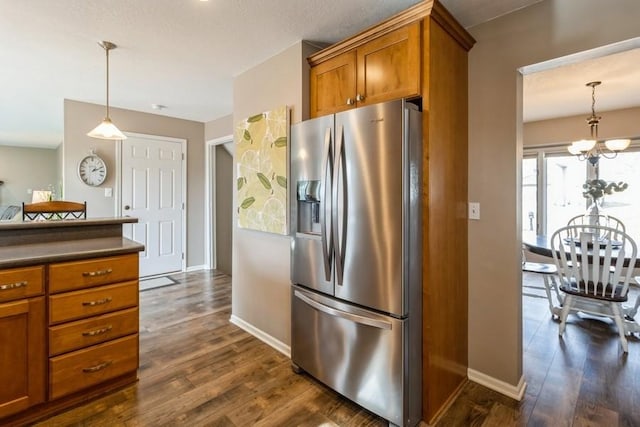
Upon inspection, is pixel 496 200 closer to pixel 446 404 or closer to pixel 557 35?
pixel 557 35

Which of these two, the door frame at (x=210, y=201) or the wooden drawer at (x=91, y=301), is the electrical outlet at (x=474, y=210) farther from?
the door frame at (x=210, y=201)

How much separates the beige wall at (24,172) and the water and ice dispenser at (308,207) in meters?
9.95

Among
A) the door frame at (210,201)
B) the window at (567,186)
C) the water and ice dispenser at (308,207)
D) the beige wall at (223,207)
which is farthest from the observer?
the beige wall at (223,207)

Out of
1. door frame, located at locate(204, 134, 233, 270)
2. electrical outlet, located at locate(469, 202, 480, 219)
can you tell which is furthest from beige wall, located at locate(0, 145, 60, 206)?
electrical outlet, located at locate(469, 202, 480, 219)

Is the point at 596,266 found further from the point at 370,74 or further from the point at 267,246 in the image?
the point at 267,246

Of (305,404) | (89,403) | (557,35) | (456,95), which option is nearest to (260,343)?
(305,404)

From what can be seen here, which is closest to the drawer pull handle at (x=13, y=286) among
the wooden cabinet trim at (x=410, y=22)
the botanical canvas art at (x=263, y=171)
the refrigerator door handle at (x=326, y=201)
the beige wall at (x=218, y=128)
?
the botanical canvas art at (x=263, y=171)

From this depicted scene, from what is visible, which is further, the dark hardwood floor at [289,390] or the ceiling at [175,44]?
the ceiling at [175,44]

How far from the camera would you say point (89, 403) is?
1863 mm

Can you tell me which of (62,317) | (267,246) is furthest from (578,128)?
(62,317)

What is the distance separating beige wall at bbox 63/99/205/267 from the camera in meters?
3.91

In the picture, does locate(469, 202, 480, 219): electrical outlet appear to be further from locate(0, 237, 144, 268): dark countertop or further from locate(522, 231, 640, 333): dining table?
locate(0, 237, 144, 268): dark countertop

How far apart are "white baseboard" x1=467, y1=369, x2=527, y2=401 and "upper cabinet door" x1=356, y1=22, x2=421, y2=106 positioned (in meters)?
1.87

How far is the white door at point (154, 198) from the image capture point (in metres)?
4.40
